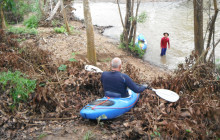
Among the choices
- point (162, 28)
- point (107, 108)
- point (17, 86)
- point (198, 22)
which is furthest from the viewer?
point (162, 28)

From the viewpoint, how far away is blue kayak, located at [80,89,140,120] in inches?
162

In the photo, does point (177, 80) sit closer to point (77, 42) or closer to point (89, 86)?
point (89, 86)

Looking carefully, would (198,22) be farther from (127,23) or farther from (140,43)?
(140,43)

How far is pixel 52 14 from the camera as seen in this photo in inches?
599

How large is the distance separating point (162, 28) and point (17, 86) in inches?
589

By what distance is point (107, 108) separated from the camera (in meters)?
4.20

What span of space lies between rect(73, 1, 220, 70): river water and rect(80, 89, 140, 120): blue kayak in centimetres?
515

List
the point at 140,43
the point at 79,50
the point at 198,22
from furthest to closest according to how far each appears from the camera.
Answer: the point at 140,43, the point at 79,50, the point at 198,22

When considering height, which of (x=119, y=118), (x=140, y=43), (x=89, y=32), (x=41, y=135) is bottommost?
(x=119, y=118)

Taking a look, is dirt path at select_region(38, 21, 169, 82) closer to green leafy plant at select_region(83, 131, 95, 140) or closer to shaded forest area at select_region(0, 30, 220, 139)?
shaded forest area at select_region(0, 30, 220, 139)

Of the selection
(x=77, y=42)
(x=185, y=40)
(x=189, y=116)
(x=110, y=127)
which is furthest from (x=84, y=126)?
(x=185, y=40)

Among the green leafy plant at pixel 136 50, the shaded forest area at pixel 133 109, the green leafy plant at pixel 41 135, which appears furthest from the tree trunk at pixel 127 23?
the green leafy plant at pixel 41 135

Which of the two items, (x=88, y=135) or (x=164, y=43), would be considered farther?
(x=164, y=43)

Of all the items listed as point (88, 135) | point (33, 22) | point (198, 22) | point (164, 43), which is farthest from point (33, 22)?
point (88, 135)
